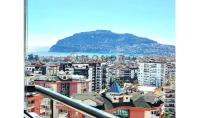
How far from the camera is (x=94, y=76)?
2.07m

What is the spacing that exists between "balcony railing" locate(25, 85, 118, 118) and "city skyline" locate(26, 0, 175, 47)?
352 mm

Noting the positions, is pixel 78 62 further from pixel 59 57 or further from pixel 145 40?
pixel 145 40

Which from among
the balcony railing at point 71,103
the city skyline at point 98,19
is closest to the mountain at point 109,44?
the city skyline at point 98,19

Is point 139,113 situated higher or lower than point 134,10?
lower

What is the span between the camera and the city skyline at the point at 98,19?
1.90 m

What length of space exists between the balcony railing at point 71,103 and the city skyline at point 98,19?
352 millimetres

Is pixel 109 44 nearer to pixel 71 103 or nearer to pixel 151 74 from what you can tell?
pixel 151 74

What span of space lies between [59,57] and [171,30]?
0.83m

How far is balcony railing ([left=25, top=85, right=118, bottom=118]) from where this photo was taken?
5.59 ft

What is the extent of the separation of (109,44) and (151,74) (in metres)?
0.35

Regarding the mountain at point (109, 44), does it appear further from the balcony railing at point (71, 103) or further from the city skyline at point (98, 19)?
the balcony railing at point (71, 103)

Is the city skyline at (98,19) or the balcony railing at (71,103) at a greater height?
the city skyline at (98,19)

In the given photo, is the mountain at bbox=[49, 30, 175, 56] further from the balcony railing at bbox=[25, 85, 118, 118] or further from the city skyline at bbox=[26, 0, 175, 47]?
the balcony railing at bbox=[25, 85, 118, 118]
